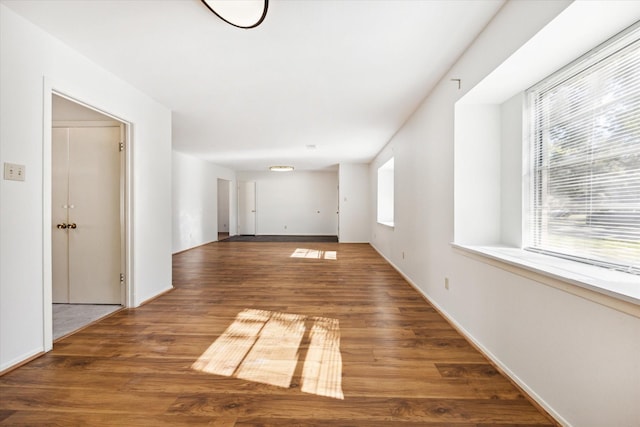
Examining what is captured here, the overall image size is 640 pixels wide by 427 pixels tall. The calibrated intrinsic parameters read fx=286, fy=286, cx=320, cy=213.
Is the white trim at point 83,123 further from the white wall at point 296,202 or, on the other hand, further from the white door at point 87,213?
the white wall at point 296,202

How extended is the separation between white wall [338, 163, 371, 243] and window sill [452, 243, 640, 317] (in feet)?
A: 22.9

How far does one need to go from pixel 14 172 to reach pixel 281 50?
2.19 m

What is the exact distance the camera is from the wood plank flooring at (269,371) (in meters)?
1.57

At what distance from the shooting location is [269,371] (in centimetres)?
200

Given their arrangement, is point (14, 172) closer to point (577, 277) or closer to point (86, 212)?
point (86, 212)

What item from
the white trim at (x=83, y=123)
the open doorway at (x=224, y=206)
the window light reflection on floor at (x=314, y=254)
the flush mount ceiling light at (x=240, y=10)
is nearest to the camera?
the flush mount ceiling light at (x=240, y=10)

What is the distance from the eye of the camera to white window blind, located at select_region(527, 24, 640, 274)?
4.90 ft

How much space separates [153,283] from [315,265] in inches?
114

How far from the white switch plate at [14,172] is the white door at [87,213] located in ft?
4.19

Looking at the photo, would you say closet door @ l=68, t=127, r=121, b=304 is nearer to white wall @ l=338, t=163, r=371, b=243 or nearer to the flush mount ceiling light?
the flush mount ceiling light

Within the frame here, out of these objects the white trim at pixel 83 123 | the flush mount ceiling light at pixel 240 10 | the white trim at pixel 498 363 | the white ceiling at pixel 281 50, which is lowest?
the white trim at pixel 498 363

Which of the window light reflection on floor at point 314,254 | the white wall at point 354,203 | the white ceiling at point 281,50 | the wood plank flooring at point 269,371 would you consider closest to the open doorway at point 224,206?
the white wall at point 354,203

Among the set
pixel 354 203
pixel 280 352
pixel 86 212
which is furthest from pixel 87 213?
pixel 354 203

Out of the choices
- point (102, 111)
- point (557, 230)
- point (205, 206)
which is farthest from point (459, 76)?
point (205, 206)
